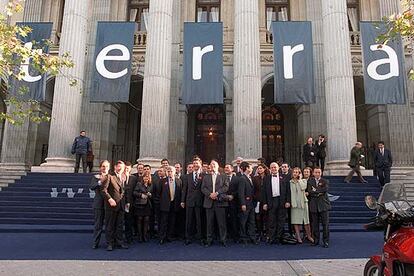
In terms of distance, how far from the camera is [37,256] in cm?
711

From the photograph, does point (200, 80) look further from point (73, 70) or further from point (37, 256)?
point (37, 256)

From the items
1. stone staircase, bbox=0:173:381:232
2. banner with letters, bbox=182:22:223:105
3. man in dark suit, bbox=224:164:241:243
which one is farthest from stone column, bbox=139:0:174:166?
man in dark suit, bbox=224:164:241:243

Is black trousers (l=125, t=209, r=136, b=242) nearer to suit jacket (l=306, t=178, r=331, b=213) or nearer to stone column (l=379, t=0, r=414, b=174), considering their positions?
suit jacket (l=306, t=178, r=331, b=213)

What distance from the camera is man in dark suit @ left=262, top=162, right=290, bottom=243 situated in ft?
29.0

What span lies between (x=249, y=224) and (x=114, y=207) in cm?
340

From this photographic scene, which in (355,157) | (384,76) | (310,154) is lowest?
(355,157)

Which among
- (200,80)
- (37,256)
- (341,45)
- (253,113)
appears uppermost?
(341,45)

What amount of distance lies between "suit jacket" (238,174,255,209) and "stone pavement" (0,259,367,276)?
2.33 meters

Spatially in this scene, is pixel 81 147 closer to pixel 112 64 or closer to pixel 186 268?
pixel 112 64

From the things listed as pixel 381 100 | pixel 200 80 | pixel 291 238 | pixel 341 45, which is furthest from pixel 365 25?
pixel 291 238

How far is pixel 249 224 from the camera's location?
9.09m

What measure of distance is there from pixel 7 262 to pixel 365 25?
14934 millimetres

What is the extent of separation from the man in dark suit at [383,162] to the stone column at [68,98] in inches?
476

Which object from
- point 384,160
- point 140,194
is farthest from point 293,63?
point 140,194
